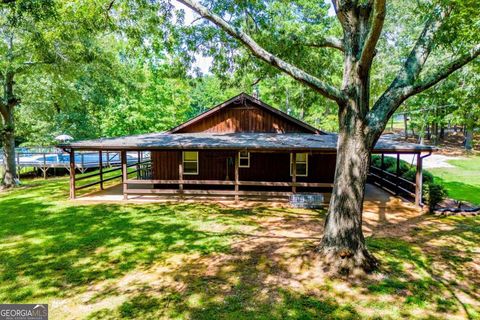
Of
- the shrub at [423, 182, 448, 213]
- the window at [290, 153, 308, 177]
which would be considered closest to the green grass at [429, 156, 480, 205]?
the shrub at [423, 182, 448, 213]

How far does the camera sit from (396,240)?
8.90 meters

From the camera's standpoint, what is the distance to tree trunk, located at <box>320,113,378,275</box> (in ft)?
22.1

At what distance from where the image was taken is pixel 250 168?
15.7 meters

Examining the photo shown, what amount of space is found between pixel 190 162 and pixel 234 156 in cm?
234

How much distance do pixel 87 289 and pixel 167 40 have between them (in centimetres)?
775

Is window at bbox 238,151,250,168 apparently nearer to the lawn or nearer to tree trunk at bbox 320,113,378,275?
the lawn

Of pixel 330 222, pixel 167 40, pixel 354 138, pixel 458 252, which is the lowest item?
pixel 458 252

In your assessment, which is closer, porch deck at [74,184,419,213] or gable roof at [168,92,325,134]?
porch deck at [74,184,419,213]

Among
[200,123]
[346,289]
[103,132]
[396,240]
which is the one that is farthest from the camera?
[103,132]

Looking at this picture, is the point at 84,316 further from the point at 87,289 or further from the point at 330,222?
the point at 330,222

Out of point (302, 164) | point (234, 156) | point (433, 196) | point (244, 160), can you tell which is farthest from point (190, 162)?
point (433, 196)

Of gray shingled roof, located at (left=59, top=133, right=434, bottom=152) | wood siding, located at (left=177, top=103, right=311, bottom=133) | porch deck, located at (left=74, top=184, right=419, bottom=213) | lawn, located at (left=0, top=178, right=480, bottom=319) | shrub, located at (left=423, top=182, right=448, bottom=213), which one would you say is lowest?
lawn, located at (left=0, top=178, right=480, bottom=319)

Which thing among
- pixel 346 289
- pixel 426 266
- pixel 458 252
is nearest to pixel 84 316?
pixel 346 289

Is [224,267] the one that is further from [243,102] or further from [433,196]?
[243,102]
